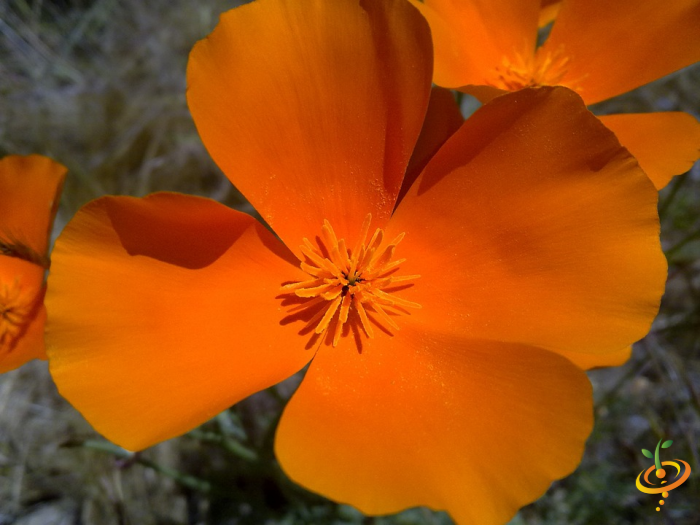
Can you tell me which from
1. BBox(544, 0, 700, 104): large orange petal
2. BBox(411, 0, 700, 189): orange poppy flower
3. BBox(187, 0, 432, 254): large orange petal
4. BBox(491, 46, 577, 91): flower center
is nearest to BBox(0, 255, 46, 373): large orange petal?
BBox(187, 0, 432, 254): large orange petal

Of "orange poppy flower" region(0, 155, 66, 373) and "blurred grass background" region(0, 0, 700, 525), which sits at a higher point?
"orange poppy flower" region(0, 155, 66, 373)

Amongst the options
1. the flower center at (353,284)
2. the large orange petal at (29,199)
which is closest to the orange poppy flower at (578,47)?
the flower center at (353,284)

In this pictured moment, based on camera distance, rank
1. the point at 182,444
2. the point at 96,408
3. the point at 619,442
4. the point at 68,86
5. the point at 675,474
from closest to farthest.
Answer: the point at 96,408, the point at 675,474, the point at 182,444, the point at 619,442, the point at 68,86

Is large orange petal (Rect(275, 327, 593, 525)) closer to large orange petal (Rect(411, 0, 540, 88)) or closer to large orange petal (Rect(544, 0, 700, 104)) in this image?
large orange petal (Rect(411, 0, 540, 88))

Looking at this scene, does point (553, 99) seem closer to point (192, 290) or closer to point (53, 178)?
point (192, 290)

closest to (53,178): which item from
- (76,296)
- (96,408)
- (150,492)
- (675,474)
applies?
(76,296)
